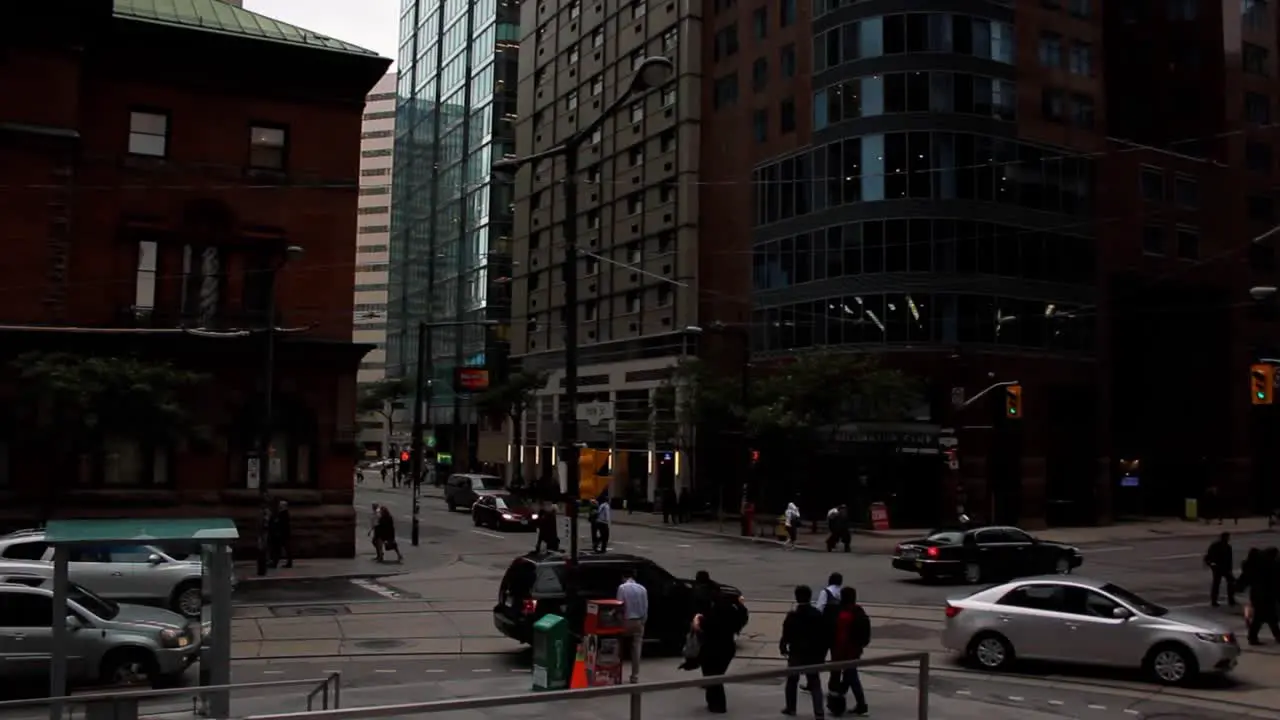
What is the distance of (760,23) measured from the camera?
59906mm

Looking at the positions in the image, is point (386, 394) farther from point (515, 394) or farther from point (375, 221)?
point (375, 221)

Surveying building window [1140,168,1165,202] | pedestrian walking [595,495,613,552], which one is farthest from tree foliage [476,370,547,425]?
building window [1140,168,1165,202]

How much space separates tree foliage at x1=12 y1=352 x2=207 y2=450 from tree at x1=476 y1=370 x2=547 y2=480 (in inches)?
1704

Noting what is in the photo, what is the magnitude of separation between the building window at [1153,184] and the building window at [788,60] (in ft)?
61.2

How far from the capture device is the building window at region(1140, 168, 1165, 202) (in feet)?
187

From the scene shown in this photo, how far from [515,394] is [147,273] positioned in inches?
1635

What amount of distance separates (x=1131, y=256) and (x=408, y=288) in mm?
76895

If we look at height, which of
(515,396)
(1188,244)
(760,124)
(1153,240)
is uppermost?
(760,124)

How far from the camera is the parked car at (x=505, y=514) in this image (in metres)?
46.4

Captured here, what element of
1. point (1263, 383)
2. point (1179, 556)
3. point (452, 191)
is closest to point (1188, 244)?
point (1179, 556)

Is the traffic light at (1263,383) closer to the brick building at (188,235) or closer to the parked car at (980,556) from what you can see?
the parked car at (980,556)

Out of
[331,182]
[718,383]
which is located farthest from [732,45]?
[331,182]

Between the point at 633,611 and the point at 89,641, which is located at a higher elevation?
the point at 633,611

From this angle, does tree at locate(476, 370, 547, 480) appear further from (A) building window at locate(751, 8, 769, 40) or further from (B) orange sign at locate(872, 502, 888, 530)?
(B) orange sign at locate(872, 502, 888, 530)
